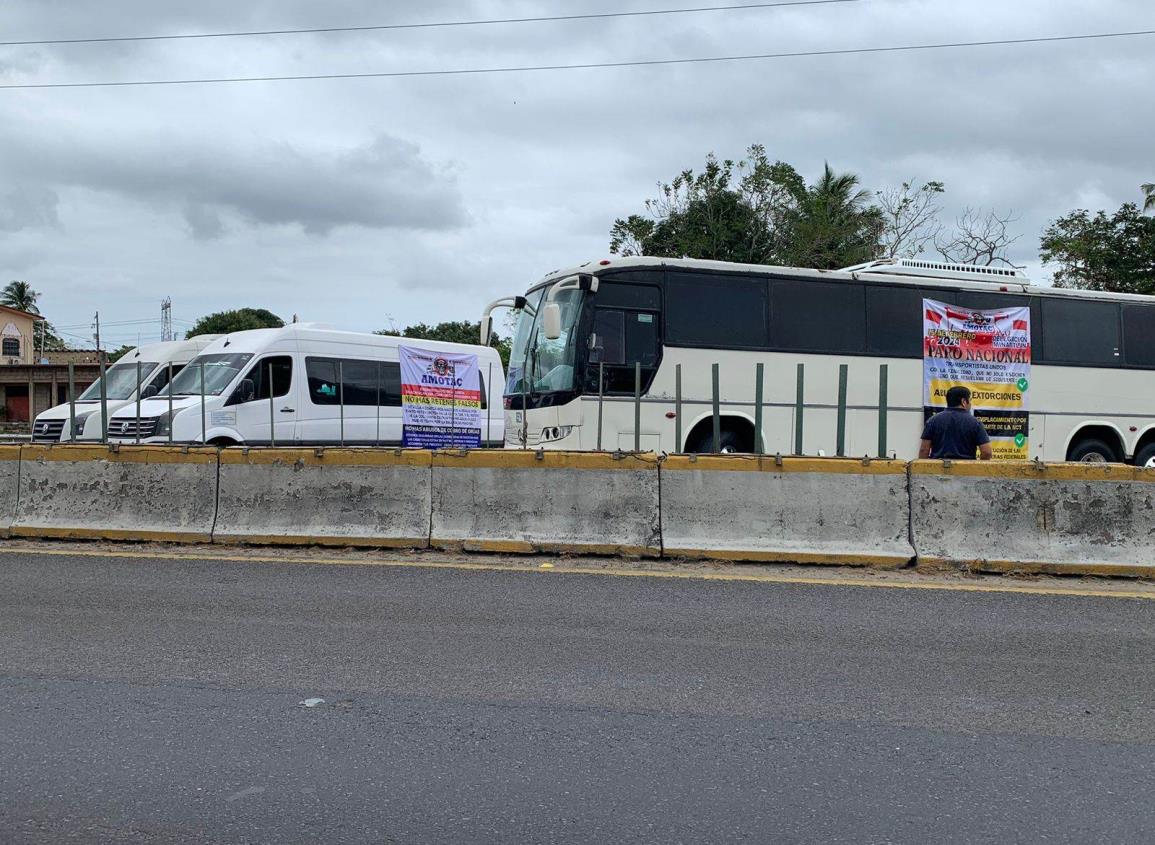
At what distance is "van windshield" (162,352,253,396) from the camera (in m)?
17.0

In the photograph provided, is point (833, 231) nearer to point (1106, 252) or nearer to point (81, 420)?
point (1106, 252)

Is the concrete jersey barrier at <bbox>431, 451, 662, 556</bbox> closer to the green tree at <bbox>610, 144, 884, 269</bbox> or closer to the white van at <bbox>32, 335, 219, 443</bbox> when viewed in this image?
the white van at <bbox>32, 335, 219, 443</bbox>

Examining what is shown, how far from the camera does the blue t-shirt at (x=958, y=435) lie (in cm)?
906

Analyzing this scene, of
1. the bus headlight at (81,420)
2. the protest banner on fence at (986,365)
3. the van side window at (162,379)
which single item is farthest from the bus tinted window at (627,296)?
the bus headlight at (81,420)

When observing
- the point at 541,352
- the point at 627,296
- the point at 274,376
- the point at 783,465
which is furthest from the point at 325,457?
the point at 274,376

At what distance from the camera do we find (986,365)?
1591cm

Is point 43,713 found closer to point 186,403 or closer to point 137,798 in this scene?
point 137,798

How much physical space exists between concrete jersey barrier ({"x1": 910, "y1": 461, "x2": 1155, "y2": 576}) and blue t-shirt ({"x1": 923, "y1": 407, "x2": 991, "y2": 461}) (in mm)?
838

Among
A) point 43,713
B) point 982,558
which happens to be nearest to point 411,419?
point 982,558

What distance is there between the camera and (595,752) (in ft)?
13.5

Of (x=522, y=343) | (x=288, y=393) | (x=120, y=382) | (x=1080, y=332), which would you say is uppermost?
(x=1080, y=332)

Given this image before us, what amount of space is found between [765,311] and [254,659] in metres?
11.1

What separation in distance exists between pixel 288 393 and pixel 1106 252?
110 ft

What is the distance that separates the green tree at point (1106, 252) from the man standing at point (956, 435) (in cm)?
3282
